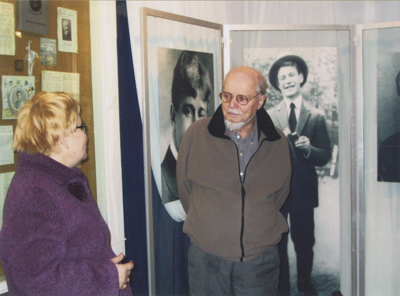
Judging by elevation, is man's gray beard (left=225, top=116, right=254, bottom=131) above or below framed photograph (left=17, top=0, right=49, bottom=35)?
below

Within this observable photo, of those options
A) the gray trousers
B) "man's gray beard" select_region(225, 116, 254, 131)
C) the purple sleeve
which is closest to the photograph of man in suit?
"man's gray beard" select_region(225, 116, 254, 131)

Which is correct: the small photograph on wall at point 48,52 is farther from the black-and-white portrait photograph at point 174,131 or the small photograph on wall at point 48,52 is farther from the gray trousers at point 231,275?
the gray trousers at point 231,275

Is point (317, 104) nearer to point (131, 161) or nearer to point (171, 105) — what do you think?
point (171, 105)

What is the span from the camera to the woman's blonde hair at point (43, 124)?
46.2 inches

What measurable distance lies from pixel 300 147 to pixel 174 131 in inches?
36.3

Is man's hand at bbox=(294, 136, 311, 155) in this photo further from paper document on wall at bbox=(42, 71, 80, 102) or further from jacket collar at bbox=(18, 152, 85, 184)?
jacket collar at bbox=(18, 152, 85, 184)

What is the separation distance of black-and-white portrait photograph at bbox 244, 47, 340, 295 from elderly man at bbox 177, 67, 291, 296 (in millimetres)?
525

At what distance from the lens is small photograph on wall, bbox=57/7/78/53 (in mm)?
1954

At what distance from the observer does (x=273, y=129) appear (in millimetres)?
2049

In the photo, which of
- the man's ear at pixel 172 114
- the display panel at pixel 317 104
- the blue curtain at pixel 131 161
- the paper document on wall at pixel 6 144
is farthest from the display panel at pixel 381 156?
the paper document on wall at pixel 6 144

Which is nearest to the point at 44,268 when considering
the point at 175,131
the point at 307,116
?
the point at 175,131

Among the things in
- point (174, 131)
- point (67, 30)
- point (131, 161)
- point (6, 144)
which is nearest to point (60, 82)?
point (67, 30)

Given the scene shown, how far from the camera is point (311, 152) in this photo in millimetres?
2609

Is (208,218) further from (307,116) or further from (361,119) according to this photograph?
(361,119)
